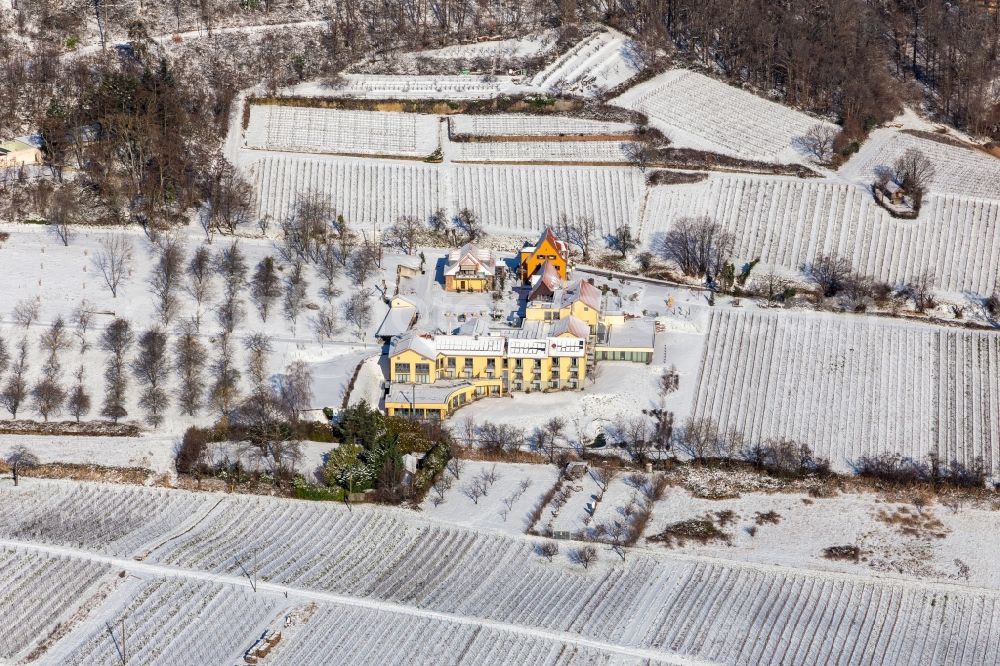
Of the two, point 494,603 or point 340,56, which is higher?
point 340,56

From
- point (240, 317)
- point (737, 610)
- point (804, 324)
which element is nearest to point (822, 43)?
point (804, 324)

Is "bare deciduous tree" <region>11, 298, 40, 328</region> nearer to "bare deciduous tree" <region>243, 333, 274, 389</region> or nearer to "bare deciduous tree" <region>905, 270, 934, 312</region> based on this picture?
"bare deciduous tree" <region>243, 333, 274, 389</region>

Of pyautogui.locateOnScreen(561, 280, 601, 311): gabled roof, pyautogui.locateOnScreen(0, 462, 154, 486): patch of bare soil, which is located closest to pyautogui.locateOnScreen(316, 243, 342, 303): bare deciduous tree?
pyautogui.locateOnScreen(561, 280, 601, 311): gabled roof

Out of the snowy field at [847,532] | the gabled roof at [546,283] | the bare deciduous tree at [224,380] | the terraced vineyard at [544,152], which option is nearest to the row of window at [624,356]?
the gabled roof at [546,283]

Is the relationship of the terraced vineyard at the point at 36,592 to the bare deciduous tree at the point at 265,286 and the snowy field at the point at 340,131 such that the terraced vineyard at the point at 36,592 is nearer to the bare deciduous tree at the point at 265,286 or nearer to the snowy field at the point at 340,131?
the bare deciduous tree at the point at 265,286

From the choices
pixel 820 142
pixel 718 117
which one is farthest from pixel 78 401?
pixel 820 142

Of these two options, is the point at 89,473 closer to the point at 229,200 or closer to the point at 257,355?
the point at 257,355

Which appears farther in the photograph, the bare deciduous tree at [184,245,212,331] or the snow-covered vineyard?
the bare deciduous tree at [184,245,212,331]
